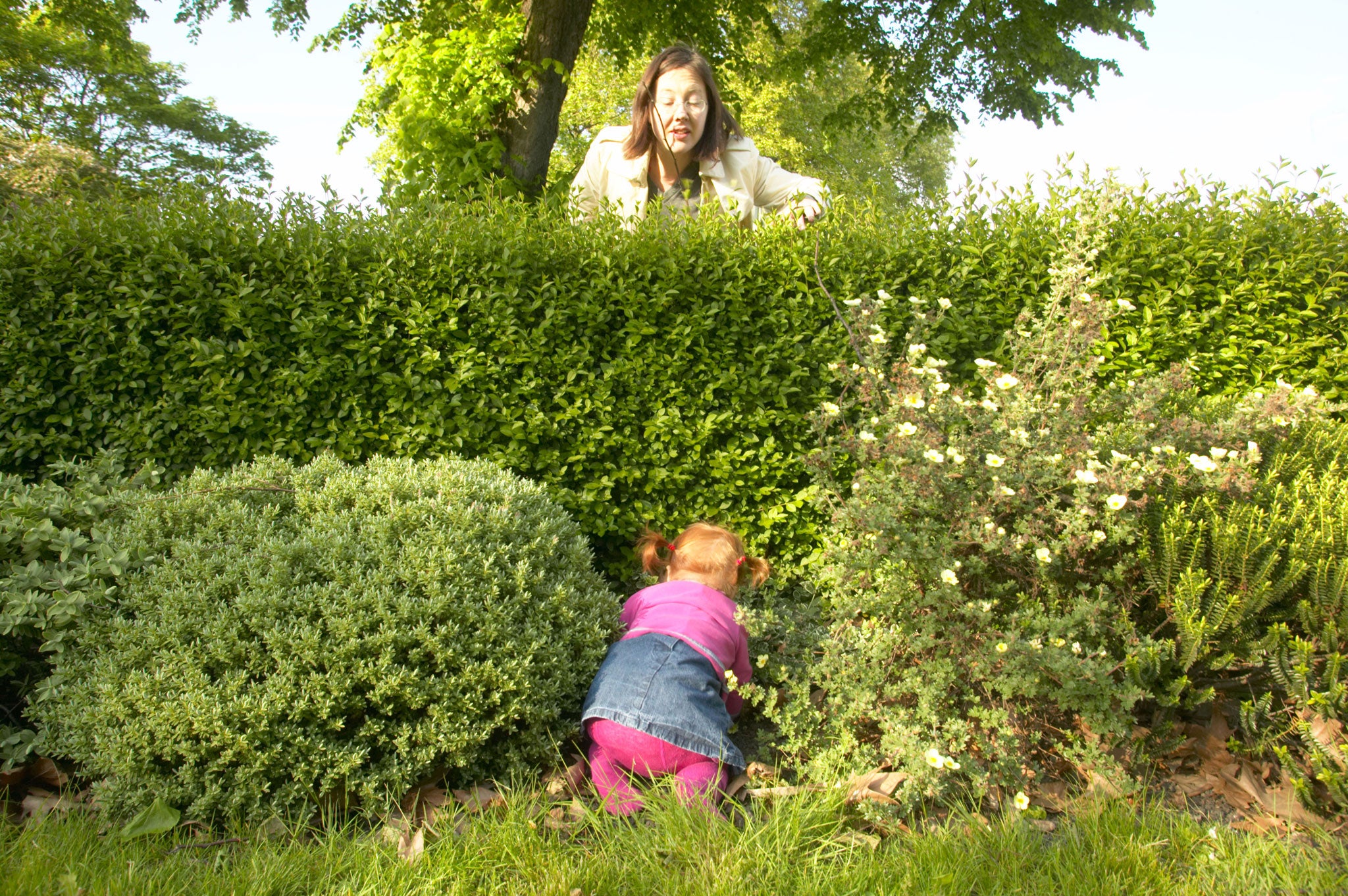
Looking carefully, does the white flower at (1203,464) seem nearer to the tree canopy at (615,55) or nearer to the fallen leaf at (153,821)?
the fallen leaf at (153,821)

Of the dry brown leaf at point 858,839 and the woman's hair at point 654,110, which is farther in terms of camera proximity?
the woman's hair at point 654,110

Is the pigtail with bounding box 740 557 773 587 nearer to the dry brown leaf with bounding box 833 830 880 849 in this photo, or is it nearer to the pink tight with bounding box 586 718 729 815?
the pink tight with bounding box 586 718 729 815

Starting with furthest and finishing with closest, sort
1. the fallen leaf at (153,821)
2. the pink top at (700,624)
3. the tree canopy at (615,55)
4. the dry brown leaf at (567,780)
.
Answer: the tree canopy at (615,55) < the pink top at (700,624) < the dry brown leaf at (567,780) < the fallen leaf at (153,821)

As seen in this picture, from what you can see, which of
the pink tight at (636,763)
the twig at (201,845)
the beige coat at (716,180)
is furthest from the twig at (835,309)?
the twig at (201,845)

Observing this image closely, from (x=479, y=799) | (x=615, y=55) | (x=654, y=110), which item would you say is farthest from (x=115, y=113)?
(x=479, y=799)

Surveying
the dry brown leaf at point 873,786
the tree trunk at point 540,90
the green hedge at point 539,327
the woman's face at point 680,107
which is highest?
the tree trunk at point 540,90

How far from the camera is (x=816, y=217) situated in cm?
442

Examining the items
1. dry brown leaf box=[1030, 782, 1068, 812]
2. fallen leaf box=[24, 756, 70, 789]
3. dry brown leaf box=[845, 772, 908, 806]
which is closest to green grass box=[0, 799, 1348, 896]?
dry brown leaf box=[845, 772, 908, 806]

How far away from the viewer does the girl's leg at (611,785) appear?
251 centimetres

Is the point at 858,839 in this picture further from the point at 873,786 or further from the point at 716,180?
the point at 716,180

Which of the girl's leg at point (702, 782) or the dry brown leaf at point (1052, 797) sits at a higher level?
the girl's leg at point (702, 782)

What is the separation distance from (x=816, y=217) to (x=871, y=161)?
30.0 meters

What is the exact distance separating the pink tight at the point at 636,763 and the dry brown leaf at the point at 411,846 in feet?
1.78

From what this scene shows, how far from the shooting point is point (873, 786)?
2607 mm
